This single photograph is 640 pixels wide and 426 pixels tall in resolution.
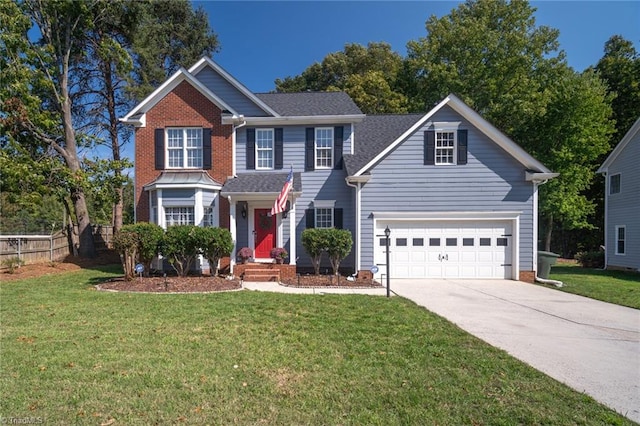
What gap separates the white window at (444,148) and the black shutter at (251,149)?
7.31 meters

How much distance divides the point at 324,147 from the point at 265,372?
415 inches

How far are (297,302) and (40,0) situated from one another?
1883 centimetres

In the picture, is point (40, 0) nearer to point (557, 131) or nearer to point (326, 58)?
point (326, 58)

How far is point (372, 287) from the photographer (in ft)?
33.2

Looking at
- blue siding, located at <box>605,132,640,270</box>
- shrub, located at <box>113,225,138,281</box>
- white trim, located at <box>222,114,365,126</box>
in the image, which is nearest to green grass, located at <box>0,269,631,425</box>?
shrub, located at <box>113,225,138,281</box>

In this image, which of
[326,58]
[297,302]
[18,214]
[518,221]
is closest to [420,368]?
[297,302]

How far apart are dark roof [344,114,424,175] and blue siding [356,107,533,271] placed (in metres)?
0.89

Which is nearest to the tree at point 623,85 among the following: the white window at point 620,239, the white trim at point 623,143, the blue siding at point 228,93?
the white trim at point 623,143

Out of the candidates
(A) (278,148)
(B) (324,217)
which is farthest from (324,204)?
(A) (278,148)

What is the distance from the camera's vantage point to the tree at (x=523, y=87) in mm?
20953

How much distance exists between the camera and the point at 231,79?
1346 cm

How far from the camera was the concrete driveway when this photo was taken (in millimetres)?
3990

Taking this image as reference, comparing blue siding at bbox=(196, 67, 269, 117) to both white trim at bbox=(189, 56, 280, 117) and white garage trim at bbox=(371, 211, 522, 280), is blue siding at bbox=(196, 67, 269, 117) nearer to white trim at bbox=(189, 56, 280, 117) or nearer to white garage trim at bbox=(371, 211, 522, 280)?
white trim at bbox=(189, 56, 280, 117)

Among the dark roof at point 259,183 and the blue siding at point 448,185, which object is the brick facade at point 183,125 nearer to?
the dark roof at point 259,183
